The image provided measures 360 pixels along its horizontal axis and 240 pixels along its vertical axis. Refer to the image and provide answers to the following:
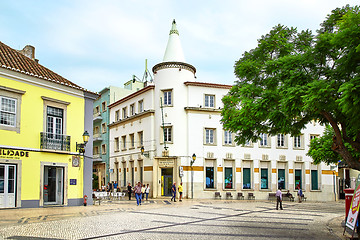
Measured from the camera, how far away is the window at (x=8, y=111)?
20.0 metres

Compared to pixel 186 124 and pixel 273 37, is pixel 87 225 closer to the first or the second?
pixel 273 37

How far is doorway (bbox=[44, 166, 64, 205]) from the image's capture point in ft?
73.3

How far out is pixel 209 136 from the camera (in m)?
36.7

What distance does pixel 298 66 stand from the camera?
12.7m

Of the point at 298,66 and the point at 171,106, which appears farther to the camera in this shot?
the point at 171,106

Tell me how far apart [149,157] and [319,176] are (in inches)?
740

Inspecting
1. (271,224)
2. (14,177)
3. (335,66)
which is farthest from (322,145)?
(14,177)

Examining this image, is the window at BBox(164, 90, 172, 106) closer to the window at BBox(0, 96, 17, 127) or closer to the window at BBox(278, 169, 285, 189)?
the window at BBox(278, 169, 285, 189)

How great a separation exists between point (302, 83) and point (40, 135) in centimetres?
1557

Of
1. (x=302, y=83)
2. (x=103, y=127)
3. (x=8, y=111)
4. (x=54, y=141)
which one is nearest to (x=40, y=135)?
(x=54, y=141)

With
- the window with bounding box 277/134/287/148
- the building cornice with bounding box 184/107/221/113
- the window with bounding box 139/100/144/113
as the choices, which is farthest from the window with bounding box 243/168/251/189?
the window with bounding box 139/100/144/113

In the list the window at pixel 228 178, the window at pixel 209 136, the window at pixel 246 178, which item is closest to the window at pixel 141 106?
the window at pixel 209 136

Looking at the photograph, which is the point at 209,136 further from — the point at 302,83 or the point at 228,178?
the point at 302,83

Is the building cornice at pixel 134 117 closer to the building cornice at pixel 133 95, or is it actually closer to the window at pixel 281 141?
the building cornice at pixel 133 95
